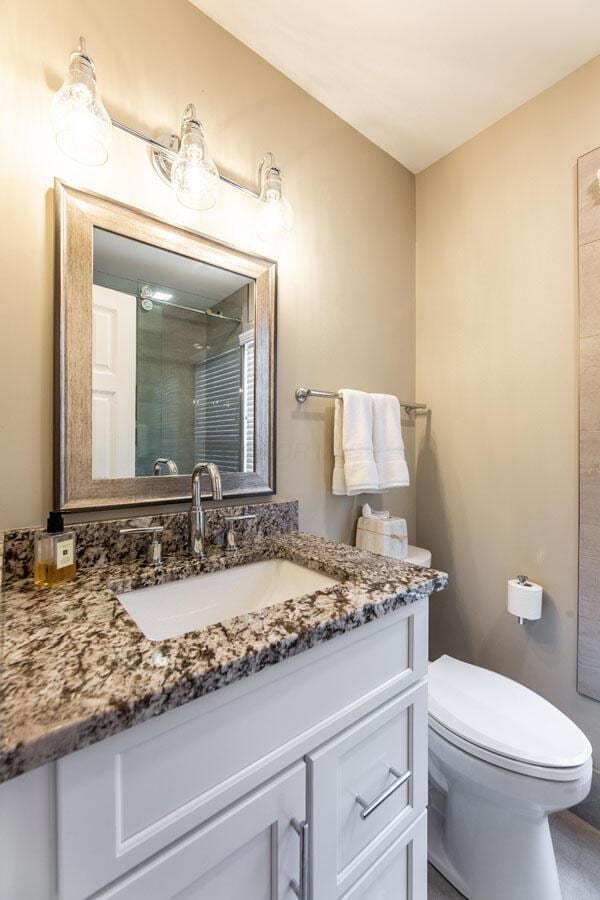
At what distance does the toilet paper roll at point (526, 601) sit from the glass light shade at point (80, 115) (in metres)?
1.74

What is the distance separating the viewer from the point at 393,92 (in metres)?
1.42

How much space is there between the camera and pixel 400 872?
82 cm

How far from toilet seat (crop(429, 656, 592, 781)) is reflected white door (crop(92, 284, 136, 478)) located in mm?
1080

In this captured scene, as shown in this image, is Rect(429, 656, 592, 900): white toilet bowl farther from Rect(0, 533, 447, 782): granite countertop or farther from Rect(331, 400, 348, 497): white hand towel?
Rect(331, 400, 348, 497): white hand towel

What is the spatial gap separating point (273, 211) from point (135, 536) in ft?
3.37

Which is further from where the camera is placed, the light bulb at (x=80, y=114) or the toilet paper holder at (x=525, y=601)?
the toilet paper holder at (x=525, y=601)

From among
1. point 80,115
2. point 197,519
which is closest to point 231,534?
point 197,519

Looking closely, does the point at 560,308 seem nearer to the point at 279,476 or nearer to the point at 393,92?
the point at 393,92

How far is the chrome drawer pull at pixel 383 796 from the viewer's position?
0.70m

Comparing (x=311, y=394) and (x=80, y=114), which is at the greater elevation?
(x=80, y=114)

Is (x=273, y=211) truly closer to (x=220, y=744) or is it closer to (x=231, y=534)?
(x=231, y=534)

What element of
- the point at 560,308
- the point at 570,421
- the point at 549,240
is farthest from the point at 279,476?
the point at 549,240

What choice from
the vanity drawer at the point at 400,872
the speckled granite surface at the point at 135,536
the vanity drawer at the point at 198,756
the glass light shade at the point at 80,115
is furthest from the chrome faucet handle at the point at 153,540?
the glass light shade at the point at 80,115

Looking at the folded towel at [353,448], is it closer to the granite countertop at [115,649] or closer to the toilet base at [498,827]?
the granite countertop at [115,649]
